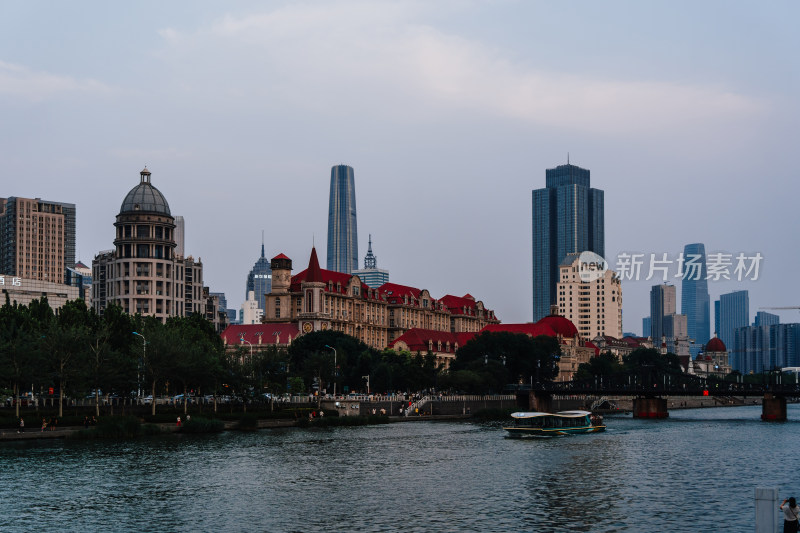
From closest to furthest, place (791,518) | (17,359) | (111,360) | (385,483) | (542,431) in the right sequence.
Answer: (791,518) < (385,483) < (17,359) < (542,431) < (111,360)

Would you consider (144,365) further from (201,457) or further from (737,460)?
(737,460)

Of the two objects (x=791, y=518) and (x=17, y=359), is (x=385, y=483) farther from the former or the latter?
(x=17, y=359)

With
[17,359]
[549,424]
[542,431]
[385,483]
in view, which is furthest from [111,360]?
[385,483]

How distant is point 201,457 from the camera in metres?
107

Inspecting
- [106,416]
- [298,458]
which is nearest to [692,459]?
[298,458]

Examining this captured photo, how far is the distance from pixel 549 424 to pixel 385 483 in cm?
7139

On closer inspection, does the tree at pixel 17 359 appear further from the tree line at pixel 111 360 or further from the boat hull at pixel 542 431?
the boat hull at pixel 542 431

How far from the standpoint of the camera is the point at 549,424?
15388 centimetres

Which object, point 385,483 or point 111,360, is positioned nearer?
point 385,483

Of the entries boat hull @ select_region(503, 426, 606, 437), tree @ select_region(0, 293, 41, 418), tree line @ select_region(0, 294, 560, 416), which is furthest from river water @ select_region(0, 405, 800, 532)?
tree line @ select_region(0, 294, 560, 416)

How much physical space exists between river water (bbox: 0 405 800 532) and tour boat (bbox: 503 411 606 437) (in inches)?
405

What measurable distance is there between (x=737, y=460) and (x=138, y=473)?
64159 millimetres

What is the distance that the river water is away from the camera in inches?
2648

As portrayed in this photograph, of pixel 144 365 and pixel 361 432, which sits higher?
pixel 144 365
